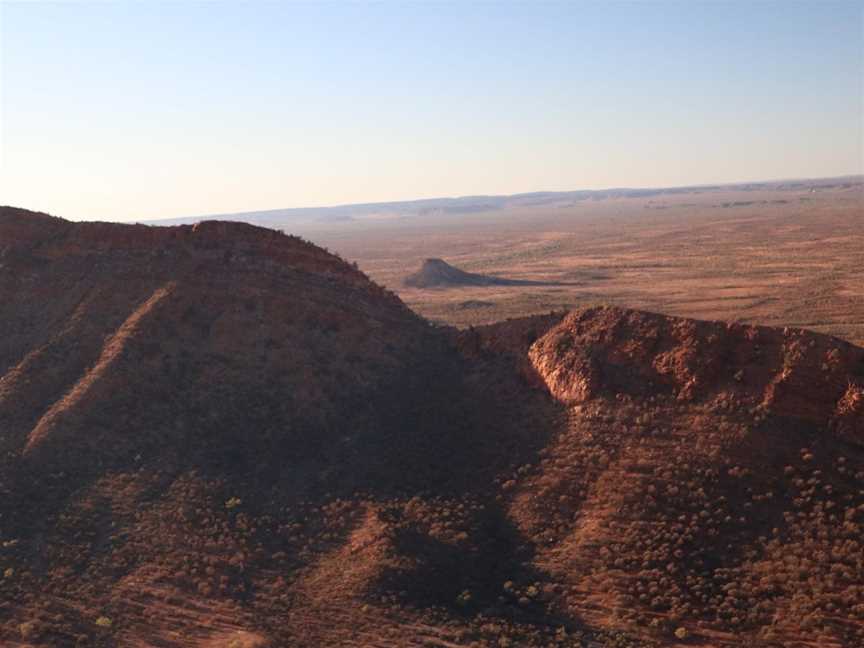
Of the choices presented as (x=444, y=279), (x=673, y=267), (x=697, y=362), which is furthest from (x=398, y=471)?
(x=673, y=267)

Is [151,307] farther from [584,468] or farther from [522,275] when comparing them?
[522,275]

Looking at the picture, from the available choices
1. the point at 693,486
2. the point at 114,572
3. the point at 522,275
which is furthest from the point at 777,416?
the point at 522,275

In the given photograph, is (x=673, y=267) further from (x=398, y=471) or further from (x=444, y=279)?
(x=398, y=471)

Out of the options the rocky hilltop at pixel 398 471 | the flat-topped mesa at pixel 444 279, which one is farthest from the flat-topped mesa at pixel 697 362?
the flat-topped mesa at pixel 444 279

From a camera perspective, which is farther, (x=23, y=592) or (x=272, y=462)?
(x=272, y=462)

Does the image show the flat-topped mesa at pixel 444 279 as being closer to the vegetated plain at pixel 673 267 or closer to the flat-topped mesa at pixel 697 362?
the vegetated plain at pixel 673 267

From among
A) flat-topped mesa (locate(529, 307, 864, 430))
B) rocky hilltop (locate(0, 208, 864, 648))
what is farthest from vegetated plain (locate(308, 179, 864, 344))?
rocky hilltop (locate(0, 208, 864, 648))

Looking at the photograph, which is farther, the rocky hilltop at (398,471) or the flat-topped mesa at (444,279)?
the flat-topped mesa at (444,279)
